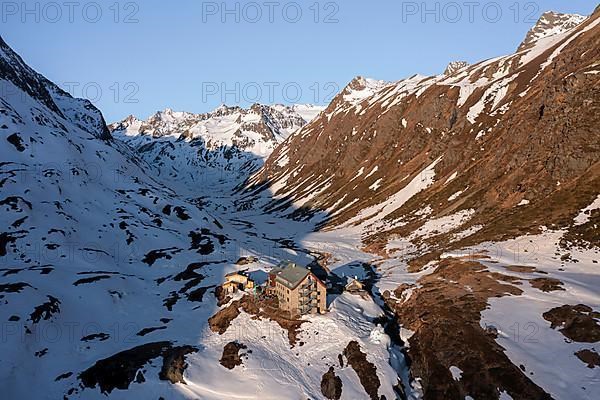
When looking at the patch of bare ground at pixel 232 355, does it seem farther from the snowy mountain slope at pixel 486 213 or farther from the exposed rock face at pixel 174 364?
the snowy mountain slope at pixel 486 213

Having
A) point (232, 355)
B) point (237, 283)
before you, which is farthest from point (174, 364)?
point (237, 283)

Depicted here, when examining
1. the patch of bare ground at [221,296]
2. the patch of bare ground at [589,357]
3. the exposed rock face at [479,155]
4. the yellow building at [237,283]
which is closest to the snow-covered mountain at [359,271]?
the patch of bare ground at [589,357]

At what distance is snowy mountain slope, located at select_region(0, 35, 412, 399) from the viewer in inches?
1661

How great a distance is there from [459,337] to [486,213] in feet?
155

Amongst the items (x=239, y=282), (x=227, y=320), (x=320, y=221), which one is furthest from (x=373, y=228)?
(x=227, y=320)

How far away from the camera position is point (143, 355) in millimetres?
46188

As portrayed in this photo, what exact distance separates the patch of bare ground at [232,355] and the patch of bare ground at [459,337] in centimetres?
1889

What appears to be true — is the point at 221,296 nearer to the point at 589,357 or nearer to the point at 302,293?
the point at 302,293

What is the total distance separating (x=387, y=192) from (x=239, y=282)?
74.0 meters

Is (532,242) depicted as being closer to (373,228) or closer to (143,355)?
(373,228)

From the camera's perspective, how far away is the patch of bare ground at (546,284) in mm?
48250

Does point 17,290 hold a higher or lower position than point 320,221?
lower

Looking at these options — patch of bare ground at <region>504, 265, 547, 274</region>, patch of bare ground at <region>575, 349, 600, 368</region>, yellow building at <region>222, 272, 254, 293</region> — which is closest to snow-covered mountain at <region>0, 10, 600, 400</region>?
patch of bare ground at <region>575, 349, 600, 368</region>

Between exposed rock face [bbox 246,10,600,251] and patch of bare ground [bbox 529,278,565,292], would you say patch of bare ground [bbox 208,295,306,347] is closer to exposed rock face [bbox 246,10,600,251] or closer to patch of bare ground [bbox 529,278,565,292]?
patch of bare ground [bbox 529,278,565,292]
